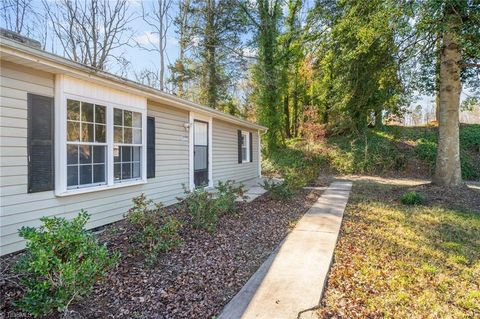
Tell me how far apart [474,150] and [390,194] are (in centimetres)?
992

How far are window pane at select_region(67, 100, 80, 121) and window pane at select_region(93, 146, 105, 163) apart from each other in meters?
0.61

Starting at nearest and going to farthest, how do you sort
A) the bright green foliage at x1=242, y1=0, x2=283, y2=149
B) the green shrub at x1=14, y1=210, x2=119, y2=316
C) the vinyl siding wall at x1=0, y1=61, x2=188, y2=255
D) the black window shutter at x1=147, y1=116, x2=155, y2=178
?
the green shrub at x1=14, y1=210, x2=119, y2=316 < the vinyl siding wall at x1=0, y1=61, x2=188, y2=255 < the black window shutter at x1=147, y1=116, x2=155, y2=178 < the bright green foliage at x1=242, y1=0, x2=283, y2=149

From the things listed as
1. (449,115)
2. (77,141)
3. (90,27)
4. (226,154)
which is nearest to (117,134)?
(77,141)

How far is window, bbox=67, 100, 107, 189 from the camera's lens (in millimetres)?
4402

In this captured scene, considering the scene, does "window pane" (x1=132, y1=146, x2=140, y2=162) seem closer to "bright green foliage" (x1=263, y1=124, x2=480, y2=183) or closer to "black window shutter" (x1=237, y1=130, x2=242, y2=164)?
"black window shutter" (x1=237, y1=130, x2=242, y2=164)

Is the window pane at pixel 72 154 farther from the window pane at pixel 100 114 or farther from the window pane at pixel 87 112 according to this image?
the window pane at pixel 100 114

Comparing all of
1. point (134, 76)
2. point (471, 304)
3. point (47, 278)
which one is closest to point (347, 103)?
point (471, 304)

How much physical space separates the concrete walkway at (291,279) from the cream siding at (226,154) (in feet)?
15.0

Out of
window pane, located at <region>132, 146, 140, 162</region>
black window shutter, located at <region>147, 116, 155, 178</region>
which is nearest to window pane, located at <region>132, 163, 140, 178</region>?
window pane, located at <region>132, 146, 140, 162</region>

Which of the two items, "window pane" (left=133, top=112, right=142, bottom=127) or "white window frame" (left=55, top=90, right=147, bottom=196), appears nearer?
"white window frame" (left=55, top=90, right=147, bottom=196)

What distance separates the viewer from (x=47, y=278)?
243 cm

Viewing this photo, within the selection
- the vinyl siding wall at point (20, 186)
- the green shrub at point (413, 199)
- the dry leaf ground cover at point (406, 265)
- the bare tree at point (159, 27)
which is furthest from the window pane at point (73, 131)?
the bare tree at point (159, 27)

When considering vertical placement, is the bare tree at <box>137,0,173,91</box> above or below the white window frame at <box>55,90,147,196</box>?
above

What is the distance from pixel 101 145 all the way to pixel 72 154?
530 millimetres
